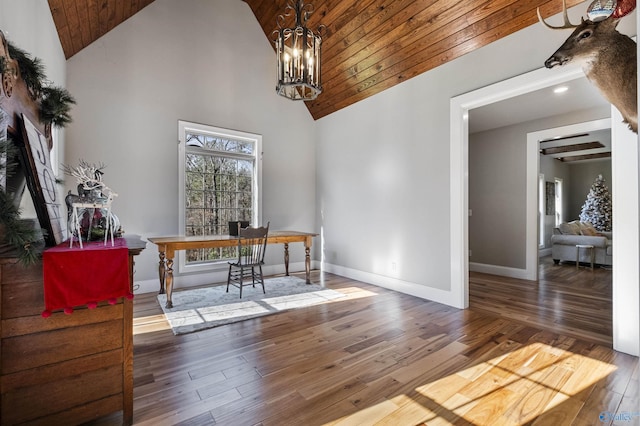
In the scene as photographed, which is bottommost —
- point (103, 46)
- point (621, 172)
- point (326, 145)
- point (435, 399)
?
point (435, 399)

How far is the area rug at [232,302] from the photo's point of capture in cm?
290

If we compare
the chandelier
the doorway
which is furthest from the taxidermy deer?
the chandelier

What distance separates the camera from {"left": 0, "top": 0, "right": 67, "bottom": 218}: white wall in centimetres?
167

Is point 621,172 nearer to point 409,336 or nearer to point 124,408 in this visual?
point 409,336

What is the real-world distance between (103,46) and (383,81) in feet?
11.7

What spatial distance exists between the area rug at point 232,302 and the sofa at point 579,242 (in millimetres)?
5159

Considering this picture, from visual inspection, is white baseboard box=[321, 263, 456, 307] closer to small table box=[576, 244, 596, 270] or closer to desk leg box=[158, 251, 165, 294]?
desk leg box=[158, 251, 165, 294]

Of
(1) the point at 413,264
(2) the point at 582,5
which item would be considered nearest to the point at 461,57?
(2) the point at 582,5

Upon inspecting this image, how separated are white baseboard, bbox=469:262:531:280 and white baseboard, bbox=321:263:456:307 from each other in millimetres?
2342

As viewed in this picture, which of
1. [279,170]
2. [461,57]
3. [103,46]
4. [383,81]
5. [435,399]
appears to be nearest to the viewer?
[435,399]

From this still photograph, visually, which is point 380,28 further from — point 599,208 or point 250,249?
point 599,208

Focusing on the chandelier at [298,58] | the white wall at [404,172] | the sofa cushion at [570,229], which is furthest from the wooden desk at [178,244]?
the sofa cushion at [570,229]

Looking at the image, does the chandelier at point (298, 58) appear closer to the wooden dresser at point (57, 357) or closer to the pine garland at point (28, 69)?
the pine garland at point (28, 69)

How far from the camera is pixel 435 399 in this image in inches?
67.4
